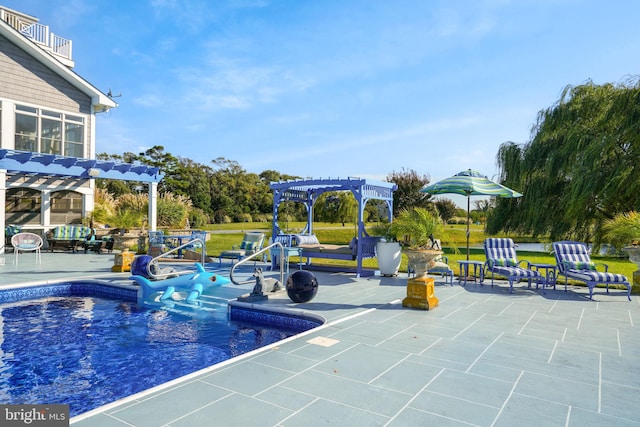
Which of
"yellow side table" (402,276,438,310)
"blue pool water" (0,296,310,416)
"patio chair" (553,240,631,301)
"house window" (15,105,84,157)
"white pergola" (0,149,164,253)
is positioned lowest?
"blue pool water" (0,296,310,416)

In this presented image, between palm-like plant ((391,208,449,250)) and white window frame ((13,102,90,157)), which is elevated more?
white window frame ((13,102,90,157))

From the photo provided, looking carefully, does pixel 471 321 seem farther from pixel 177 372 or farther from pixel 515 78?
pixel 515 78

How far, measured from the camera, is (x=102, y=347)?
4.99 metres

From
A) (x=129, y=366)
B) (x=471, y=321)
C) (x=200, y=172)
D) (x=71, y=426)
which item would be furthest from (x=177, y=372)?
(x=200, y=172)

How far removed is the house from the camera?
14.4 metres

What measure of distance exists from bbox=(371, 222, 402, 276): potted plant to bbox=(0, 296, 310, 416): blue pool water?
425cm

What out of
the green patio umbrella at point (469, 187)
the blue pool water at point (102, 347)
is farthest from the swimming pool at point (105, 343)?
the green patio umbrella at point (469, 187)

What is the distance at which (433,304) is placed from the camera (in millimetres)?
6250

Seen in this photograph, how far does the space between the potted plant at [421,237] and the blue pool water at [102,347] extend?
2131mm

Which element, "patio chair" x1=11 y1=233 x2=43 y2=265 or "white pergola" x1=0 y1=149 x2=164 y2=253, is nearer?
"patio chair" x1=11 y1=233 x2=43 y2=265

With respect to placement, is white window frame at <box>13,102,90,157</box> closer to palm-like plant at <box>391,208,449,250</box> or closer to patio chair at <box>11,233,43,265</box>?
patio chair at <box>11,233,43,265</box>

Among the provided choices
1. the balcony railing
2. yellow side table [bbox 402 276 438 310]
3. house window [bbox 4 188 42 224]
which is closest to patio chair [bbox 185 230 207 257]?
yellow side table [bbox 402 276 438 310]

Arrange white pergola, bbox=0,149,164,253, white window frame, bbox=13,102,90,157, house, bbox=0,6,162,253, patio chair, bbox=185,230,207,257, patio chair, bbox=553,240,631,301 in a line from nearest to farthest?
patio chair, bbox=553,240,631,301 → patio chair, bbox=185,230,207,257 → white pergola, bbox=0,149,164,253 → house, bbox=0,6,162,253 → white window frame, bbox=13,102,90,157

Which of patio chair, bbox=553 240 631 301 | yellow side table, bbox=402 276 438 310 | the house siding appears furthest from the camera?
the house siding
